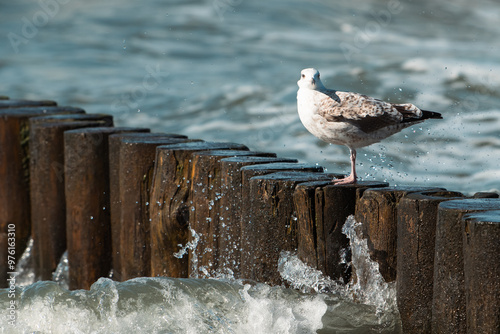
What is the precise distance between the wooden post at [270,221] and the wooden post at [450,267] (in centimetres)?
114

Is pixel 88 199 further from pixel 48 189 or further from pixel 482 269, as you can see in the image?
pixel 482 269

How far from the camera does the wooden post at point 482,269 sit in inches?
146

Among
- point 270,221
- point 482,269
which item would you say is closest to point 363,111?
point 270,221

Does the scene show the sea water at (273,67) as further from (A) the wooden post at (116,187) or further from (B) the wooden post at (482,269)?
(B) the wooden post at (482,269)

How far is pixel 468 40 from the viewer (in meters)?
25.7

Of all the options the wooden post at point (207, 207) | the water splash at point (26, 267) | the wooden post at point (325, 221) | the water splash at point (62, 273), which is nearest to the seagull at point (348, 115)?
the wooden post at point (325, 221)

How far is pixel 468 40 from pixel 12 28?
1827cm

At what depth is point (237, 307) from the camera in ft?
16.6

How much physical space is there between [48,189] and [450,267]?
442cm

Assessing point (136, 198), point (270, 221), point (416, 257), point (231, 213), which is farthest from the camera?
point (136, 198)

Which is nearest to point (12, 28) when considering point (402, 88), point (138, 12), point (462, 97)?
point (138, 12)

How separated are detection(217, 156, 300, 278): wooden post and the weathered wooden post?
91 cm

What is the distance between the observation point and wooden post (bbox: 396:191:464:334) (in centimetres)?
425

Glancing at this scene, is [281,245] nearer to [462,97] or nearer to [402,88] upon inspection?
[462,97]
